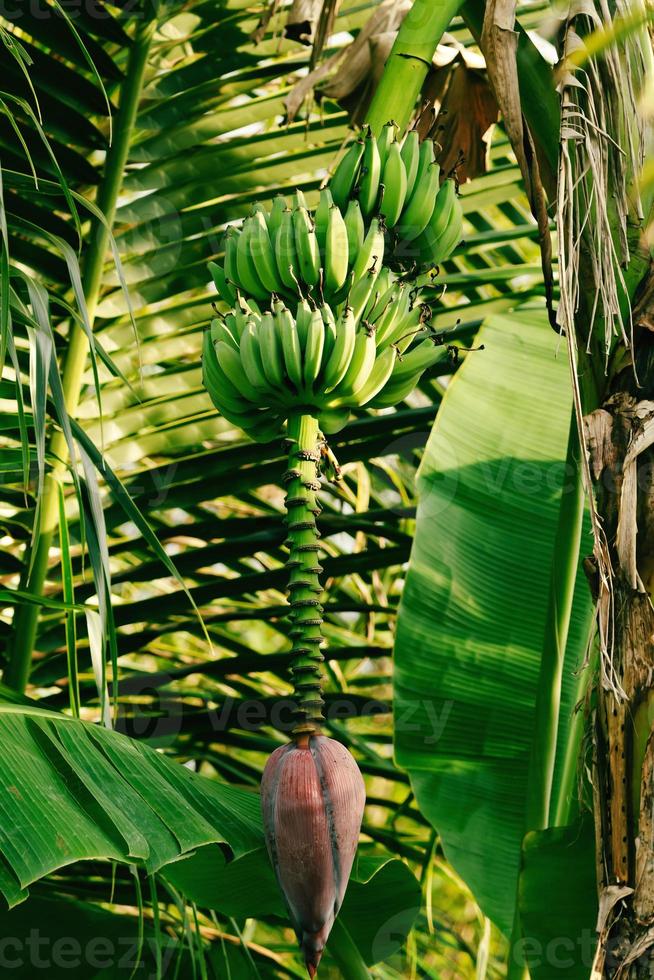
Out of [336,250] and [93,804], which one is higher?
[336,250]

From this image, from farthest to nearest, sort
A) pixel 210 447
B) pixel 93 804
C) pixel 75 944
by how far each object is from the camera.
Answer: pixel 210 447
pixel 75 944
pixel 93 804

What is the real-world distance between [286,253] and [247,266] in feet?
0.17

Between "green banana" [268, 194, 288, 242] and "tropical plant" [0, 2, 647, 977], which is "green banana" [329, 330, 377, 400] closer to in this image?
"green banana" [268, 194, 288, 242]

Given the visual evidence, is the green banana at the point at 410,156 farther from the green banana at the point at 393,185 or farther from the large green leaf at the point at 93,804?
the large green leaf at the point at 93,804

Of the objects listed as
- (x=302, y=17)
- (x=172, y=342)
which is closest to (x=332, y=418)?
(x=302, y=17)

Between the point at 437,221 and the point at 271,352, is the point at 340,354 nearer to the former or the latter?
the point at 271,352

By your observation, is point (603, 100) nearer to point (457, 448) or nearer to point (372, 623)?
point (457, 448)

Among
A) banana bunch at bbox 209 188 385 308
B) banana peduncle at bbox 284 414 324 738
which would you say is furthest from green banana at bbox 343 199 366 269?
banana peduncle at bbox 284 414 324 738

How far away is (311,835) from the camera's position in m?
0.81

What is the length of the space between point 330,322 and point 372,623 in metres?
1.35

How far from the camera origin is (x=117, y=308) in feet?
5.60

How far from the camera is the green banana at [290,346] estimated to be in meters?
0.91

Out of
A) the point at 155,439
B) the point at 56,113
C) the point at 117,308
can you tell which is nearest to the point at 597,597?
the point at 155,439

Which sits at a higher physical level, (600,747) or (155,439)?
(155,439)
